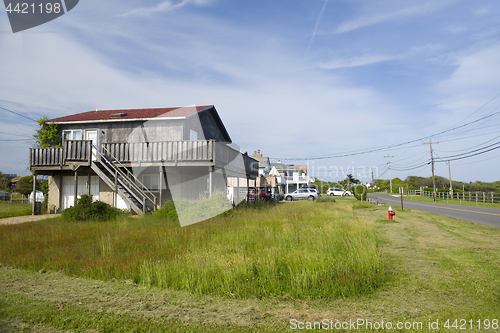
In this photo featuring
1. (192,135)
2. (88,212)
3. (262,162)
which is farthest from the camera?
(262,162)

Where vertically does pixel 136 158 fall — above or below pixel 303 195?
above

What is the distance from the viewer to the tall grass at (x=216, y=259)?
5.77 metres

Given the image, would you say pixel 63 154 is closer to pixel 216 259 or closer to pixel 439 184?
pixel 216 259

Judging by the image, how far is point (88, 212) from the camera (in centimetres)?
1475

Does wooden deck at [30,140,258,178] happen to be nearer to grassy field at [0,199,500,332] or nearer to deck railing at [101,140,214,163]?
deck railing at [101,140,214,163]

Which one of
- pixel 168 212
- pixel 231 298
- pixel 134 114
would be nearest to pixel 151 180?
pixel 134 114

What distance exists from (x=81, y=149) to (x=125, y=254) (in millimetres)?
13020

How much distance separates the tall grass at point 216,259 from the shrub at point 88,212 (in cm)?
387

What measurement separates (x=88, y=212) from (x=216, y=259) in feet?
34.5

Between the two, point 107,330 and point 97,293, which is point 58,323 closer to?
point 107,330

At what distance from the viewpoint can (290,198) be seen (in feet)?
141

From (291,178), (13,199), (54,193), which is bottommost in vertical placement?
(13,199)

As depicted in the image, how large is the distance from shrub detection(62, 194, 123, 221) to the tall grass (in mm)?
3872
